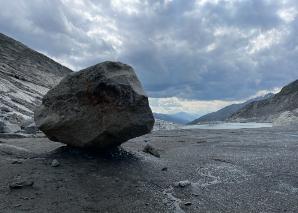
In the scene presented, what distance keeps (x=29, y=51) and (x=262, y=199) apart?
55.6 meters

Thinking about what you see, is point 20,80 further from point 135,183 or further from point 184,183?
point 184,183

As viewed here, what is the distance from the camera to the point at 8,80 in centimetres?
3647

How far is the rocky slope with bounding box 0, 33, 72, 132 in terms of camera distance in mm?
24406

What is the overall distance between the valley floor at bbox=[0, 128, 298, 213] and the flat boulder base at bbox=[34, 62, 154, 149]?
54 cm

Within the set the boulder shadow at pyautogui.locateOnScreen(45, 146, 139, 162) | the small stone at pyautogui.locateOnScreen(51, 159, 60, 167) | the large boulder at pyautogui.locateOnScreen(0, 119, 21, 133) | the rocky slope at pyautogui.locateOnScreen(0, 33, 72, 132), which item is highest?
the rocky slope at pyautogui.locateOnScreen(0, 33, 72, 132)

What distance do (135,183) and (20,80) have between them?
33033 millimetres

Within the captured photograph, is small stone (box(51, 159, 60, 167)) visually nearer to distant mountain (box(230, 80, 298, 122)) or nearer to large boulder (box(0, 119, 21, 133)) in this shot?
large boulder (box(0, 119, 21, 133))

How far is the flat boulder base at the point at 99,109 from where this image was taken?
10.5 meters

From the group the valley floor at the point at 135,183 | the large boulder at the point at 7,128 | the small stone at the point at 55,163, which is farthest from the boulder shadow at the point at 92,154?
the large boulder at the point at 7,128

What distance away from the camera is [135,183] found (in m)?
9.38

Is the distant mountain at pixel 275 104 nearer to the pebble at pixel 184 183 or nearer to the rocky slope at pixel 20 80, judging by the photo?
the rocky slope at pixel 20 80

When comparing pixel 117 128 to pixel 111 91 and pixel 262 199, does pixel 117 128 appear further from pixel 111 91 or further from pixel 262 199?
pixel 262 199

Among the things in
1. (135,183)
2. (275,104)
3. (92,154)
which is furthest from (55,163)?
(275,104)

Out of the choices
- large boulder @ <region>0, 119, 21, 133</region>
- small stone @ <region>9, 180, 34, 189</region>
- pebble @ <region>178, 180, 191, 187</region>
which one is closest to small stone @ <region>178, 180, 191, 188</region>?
pebble @ <region>178, 180, 191, 187</region>
